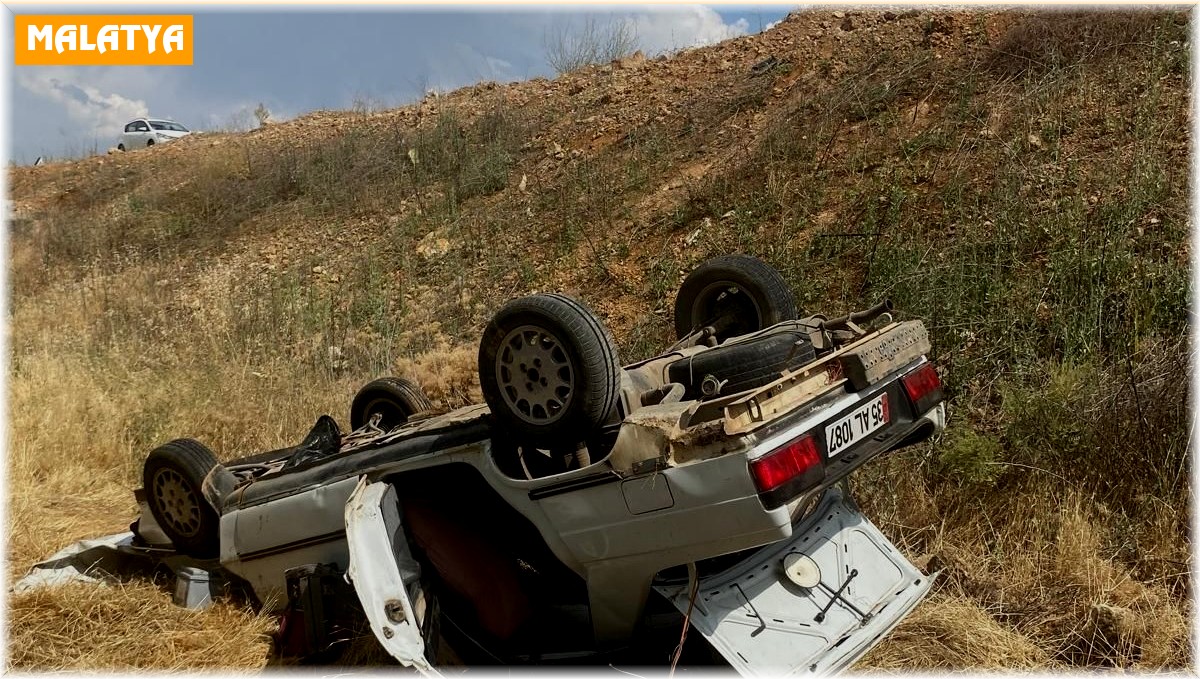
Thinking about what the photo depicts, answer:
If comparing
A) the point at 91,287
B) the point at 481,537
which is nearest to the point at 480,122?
the point at 91,287

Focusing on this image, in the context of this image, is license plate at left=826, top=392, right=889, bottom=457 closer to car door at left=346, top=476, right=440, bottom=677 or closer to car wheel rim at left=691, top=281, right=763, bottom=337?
car wheel rim at left=691, top=281, right=763, bottom=337

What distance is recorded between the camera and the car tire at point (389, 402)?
4.68m

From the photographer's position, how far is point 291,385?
684cm

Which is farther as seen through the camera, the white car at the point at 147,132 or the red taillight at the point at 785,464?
the white car at the point at 147,132

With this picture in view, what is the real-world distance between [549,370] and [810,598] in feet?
4.16

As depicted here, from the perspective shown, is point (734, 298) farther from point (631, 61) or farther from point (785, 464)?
point (631, 61)

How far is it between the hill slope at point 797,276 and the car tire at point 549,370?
165 cm

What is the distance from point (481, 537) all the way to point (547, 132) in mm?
10478

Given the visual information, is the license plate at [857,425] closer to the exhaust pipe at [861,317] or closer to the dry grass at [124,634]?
the exhaust pipe at [861,317]

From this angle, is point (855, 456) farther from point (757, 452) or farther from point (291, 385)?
point (291, 385)

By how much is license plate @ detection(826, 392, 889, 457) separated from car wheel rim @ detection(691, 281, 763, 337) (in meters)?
0.98

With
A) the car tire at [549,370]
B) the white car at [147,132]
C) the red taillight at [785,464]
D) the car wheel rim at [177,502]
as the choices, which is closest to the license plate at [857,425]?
the red taillight at [785,464]

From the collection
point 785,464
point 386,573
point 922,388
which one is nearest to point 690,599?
point 785,464

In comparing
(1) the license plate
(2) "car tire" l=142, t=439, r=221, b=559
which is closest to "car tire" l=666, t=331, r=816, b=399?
(1) the license plate
